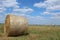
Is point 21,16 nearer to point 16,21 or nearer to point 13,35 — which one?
point 16,21

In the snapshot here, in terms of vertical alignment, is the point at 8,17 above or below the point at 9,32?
above

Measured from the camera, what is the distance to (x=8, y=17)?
12492mm

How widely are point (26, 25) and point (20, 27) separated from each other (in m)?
0.58

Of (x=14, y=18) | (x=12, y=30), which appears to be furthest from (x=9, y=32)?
(x=14, y=18)

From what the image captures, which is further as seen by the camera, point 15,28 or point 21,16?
point 21,16

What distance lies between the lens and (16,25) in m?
12.0

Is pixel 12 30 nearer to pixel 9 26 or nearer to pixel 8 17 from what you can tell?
pixel 9 26

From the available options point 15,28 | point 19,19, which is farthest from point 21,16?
point 15,28

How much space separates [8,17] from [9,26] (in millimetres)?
896

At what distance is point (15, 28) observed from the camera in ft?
39.1

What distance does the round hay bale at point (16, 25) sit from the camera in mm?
11906

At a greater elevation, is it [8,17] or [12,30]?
[8,17]

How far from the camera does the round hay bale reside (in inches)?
469

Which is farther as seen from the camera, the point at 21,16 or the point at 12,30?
the point at 21,16
